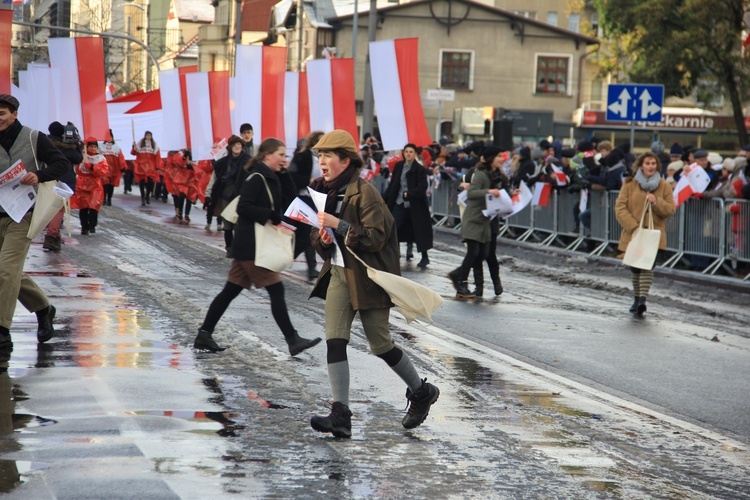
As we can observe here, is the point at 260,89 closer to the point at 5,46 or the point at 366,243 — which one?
the point at 5,46

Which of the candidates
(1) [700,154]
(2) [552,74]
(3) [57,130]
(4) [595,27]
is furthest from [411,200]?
(4) [595,27]

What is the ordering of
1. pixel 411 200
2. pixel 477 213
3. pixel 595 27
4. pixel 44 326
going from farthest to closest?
pixel 595 27 → pixel 411 200 → pixel 477 213 → pixel 44 326

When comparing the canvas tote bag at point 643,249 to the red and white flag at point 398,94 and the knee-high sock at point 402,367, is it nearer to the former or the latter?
the knee-high sock at point 402,367

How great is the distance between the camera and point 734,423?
304 inches

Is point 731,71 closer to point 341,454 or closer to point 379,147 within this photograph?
point 379,147

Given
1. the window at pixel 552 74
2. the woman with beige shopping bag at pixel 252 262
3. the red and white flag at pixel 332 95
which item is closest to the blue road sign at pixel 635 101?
the red and white flag at pixel 332 95

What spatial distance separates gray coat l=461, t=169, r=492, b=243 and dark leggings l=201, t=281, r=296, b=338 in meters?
5.05

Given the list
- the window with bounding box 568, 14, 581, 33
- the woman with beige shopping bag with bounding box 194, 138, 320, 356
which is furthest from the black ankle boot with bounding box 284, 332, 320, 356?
the window with bounding box 568, 14, 581, 33

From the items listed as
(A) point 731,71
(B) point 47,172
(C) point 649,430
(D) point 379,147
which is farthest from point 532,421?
(A) point 731,71

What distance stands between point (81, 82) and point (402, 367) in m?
17.1

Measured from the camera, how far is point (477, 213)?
1403cm

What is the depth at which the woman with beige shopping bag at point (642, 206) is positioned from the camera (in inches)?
520

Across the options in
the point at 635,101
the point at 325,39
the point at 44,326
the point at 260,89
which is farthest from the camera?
the point at 325,39

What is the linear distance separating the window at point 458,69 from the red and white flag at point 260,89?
143ft
